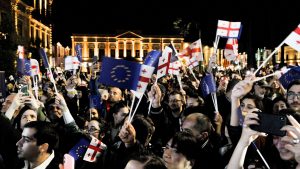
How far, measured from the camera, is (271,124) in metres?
3.16

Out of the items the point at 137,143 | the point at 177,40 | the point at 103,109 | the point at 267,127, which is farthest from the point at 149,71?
the point at 177,40

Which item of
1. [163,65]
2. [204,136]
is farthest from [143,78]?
[163,65]

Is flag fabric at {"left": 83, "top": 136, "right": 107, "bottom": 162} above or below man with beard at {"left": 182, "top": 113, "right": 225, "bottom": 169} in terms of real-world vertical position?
below

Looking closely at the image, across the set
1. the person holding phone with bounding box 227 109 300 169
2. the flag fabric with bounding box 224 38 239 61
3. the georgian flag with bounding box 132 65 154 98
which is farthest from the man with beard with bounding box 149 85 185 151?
the flag fabric with bounding box 224 38 239 61

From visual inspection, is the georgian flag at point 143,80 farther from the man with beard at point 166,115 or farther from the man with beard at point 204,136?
the man with beard at point 166,115

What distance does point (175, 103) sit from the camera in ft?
24.2

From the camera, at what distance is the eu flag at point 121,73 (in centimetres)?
566

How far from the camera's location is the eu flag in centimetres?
566

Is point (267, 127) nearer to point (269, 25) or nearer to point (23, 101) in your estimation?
point (23, 101)

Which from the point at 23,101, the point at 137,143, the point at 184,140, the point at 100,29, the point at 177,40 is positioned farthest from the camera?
the point at 100,29

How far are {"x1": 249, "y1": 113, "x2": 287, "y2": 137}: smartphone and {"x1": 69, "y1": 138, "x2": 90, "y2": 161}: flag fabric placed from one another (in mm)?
2654

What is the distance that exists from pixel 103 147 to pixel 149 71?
41.2 inches

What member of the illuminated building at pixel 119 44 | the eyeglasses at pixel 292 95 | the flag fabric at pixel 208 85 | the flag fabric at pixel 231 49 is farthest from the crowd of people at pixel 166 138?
the illuminated building at pixel 119 44

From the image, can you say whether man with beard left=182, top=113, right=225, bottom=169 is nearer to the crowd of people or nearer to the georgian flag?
the crowd of people
